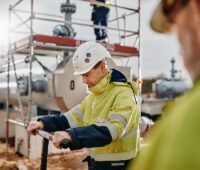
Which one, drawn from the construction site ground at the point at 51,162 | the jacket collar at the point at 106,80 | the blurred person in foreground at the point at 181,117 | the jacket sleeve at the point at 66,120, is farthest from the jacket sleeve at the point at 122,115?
the construction site ground at the point at 51,162

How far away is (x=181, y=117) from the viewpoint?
696 millimetres

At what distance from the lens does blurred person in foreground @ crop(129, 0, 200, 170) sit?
678mm

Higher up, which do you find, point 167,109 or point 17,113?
point 167,109

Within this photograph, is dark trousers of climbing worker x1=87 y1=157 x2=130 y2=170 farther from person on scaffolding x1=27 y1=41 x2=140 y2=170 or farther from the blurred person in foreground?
the blurred person in foreground

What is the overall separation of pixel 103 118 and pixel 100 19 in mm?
5877

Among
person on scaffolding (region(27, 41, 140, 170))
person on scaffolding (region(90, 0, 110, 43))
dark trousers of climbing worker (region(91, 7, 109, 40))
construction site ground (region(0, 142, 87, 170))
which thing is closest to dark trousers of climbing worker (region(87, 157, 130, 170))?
person on scaffolding (region(27, 41, 140, 170))

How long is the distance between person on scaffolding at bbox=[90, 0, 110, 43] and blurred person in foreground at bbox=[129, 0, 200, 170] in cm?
751

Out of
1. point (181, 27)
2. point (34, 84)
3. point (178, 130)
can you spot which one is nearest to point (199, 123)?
→ point (178, 130)

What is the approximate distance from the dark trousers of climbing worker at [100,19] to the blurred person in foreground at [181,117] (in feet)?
24.8

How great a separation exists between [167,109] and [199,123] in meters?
0.11

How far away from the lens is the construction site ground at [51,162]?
7.31 m

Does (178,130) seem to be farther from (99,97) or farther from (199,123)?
(99,97)

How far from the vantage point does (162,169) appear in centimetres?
70

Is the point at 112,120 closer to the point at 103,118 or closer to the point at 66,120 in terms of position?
the point at 103,118
